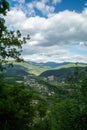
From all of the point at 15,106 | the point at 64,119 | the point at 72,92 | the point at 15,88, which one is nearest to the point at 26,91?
the point at 15,88

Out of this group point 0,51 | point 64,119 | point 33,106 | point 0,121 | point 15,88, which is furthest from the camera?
point 64,119

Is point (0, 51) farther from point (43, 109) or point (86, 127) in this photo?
point (86, 127)

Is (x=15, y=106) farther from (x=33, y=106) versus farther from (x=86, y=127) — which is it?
(x=86, y=127)

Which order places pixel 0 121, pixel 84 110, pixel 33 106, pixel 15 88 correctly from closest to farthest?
pixel 0 121 < pixel 15 88 < pixel 33 106 < pixel 84 110

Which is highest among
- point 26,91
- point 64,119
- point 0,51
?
point 0,51

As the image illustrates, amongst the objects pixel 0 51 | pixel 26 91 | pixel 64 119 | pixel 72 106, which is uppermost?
pixel 0 51

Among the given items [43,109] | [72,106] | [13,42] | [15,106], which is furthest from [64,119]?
[13,42]

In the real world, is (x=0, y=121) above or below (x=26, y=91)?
below

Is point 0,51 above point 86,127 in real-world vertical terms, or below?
above

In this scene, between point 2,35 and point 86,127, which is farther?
point 86,127
